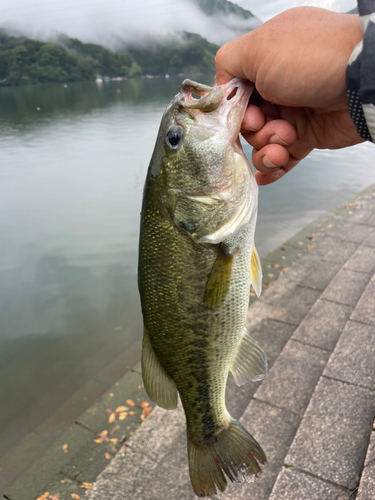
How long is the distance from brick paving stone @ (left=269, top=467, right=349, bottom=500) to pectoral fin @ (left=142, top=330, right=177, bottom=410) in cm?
125

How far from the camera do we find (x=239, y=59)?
1618mm

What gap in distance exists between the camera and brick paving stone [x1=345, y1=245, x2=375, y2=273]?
544 centimetres

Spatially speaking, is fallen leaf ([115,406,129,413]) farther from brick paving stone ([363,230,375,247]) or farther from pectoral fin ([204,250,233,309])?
brick paving stone ([363,230,375,247])

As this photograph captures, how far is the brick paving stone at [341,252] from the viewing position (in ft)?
21.7

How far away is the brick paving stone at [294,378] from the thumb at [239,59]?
9.22 ft

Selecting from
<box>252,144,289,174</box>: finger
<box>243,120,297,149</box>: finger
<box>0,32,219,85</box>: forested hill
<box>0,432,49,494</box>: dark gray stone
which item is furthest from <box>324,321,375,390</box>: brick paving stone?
<box>0,32,219,85</box>: forested hill

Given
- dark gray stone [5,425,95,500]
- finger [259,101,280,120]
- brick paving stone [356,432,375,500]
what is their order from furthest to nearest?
dark gray stone [5,425,95,500]
brick paving stone [356,432,375,500]
finger [259,101,280,120]

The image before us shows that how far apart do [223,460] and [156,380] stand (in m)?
0.53

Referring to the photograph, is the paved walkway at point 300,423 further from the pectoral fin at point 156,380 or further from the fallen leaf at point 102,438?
the pectoral fin at point 156,380

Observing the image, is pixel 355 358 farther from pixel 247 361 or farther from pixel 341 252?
pixel 341 252

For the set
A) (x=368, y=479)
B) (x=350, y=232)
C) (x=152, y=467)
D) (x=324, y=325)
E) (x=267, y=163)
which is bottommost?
(x=350, y=232)

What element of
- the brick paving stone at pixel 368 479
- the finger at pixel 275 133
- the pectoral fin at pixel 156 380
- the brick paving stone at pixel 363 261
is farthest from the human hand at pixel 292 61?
the brick paving stone at pixel 363 261

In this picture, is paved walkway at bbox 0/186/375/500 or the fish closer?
the fish

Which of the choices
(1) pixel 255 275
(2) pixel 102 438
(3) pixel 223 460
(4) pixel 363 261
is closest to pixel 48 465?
(2) pixel 102 438
